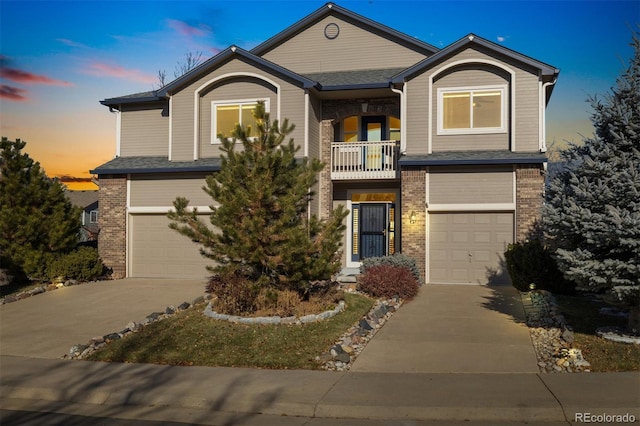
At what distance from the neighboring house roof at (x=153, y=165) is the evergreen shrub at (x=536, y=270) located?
9.63 m

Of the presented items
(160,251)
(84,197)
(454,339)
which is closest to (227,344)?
(454,339)

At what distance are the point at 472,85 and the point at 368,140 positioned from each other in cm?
407

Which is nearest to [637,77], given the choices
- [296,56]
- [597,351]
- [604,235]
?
[604,235]

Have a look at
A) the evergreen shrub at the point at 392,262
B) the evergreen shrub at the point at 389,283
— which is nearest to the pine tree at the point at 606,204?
the evergreen shrub at the point at 389,283

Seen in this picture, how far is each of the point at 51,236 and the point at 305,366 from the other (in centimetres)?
1257

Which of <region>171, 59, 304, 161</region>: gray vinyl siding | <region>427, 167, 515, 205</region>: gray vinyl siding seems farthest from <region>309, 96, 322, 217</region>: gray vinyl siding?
<region>427, 167, 515, 205</region>: gray vinyl siding

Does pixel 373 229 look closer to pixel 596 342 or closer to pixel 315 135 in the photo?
pixel 315 135

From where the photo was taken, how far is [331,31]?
21000mm

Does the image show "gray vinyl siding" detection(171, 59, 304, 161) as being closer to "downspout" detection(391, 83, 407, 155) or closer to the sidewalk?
"downspout" detection(391, 83, 407, 155)

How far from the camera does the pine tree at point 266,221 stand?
11.4 metres

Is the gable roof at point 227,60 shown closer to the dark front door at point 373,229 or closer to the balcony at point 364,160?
the balcony at point 364,160

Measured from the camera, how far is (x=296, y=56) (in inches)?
835

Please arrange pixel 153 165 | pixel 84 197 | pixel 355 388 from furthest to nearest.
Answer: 1. pixel 84 197
2. pixel 153 165
3. pixel 355 388

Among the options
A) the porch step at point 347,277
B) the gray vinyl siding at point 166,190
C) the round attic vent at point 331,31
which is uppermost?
the round attic vent at point 331,31
